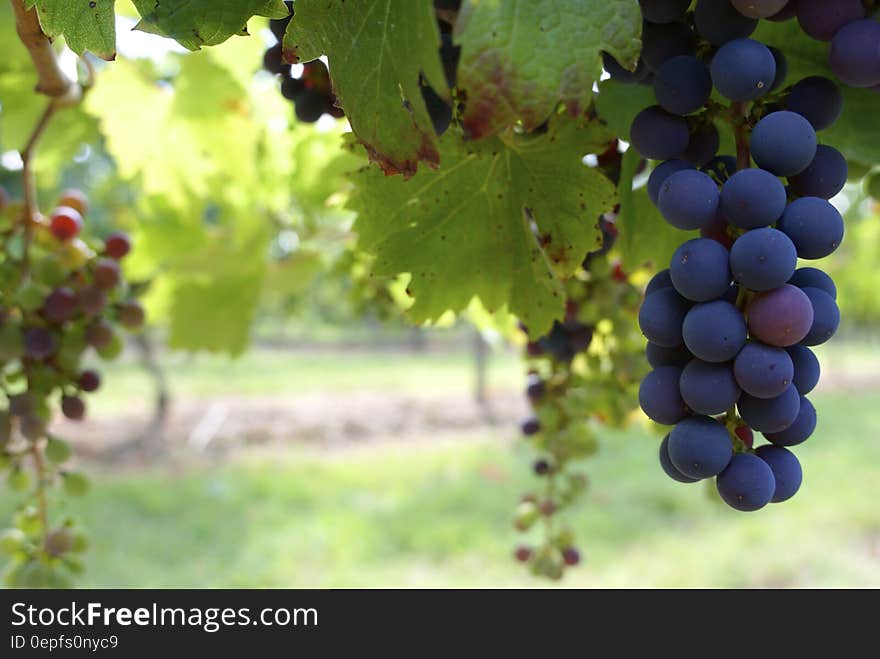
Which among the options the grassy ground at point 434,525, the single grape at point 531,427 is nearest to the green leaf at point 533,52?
the single grape at point 531,427

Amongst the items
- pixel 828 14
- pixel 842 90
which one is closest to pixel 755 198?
pixel 828 14

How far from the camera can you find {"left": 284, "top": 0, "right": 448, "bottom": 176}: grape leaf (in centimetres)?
48

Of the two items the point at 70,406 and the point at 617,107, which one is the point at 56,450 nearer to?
the point at 70,406

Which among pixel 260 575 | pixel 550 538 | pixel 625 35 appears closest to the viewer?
pixel 625 35

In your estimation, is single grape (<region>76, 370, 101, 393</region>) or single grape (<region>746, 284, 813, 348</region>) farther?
single grape (<region>76, 370, 101, 393</region>)

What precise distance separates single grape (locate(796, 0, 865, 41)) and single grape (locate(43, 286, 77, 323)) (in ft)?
3.01

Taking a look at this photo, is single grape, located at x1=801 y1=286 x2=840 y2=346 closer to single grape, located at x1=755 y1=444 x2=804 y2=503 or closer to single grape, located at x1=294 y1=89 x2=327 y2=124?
single grape, located at x1=755 y1=444 x2=804 y2=503

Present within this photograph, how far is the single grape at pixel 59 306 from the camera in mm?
1016

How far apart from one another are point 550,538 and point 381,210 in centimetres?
78

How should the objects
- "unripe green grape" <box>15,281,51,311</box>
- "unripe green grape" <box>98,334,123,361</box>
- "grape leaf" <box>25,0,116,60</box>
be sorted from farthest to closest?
"unripe green grape" <box>98,334,123,361</box>, "unripe green grape" <box>15,281,51,311</box>, "grape leaf" <box>25,0,116,60</box>

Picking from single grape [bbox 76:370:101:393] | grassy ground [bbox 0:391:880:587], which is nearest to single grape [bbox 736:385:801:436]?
single grape [bbox 76:370:101:393]

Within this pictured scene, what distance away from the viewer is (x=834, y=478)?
7.05 m
